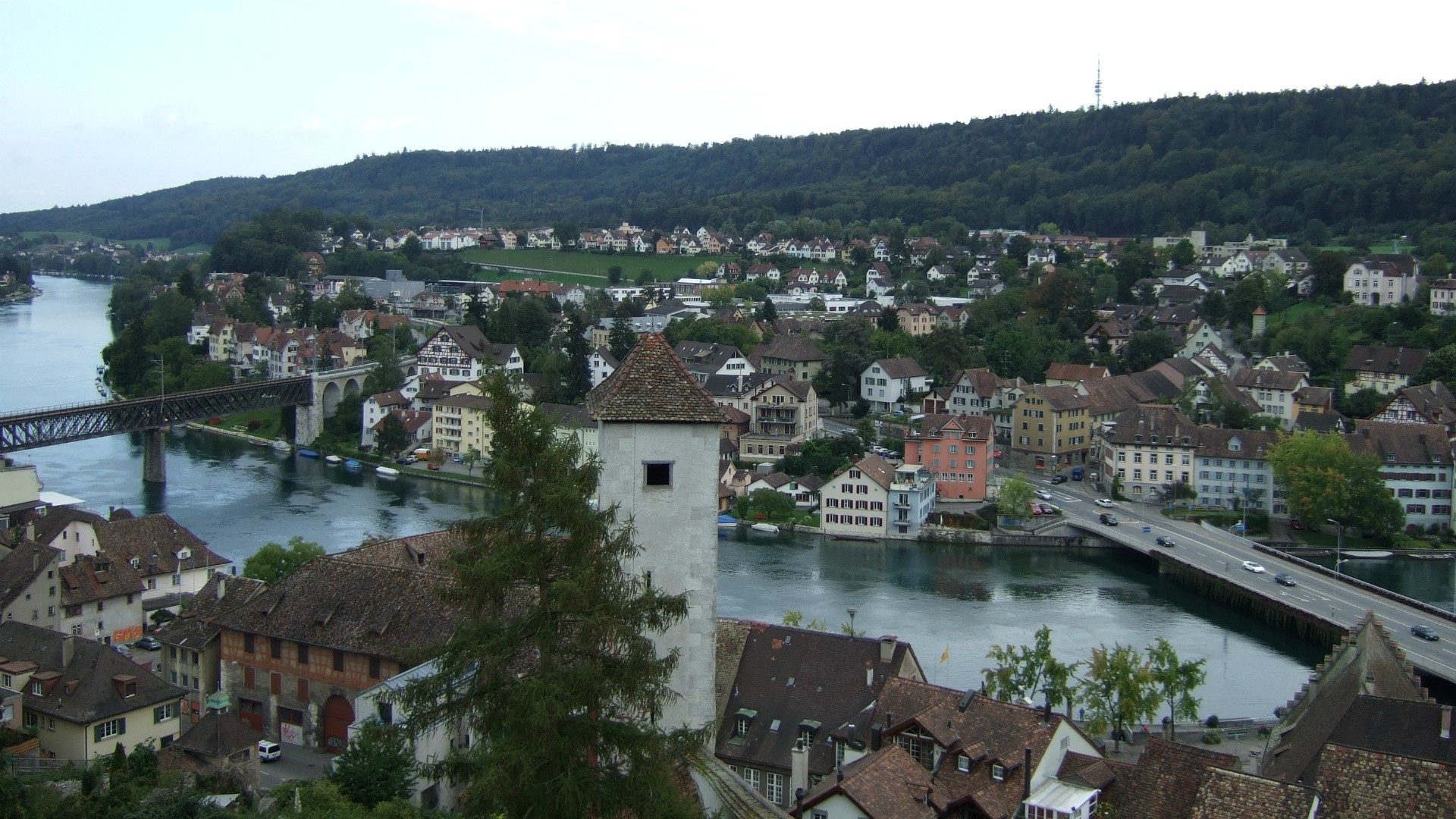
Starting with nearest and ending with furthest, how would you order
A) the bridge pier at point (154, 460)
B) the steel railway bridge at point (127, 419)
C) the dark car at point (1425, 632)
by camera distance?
the dark car at point (1425, 632) → the steel railway bridge at point (127, 419) → the bridge pier at point (154, 460)

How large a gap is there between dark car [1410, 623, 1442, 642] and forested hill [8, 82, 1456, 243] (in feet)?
118

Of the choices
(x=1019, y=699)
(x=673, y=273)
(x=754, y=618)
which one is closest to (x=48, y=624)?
(x=754, y=618)

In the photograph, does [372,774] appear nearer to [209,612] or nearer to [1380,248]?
[209,612]

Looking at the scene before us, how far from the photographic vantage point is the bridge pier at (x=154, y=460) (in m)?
30.1

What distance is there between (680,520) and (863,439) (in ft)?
81.9

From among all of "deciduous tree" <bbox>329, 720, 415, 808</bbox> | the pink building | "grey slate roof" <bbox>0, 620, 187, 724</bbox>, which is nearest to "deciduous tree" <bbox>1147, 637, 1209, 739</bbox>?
"deciduous tree" <bbox>329, 720, 415, 808</bbox>

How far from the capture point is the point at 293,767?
477 inches

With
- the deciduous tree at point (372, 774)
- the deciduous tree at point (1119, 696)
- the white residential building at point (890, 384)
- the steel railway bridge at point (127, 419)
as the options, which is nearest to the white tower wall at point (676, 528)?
the deciduous tree at point (372, 774)

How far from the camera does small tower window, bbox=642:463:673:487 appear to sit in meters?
7.26

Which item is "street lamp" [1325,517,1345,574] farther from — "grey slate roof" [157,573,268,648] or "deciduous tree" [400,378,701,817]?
"deciduous tree" [400,378,701,817]

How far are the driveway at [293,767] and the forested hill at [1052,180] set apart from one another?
4875 cm

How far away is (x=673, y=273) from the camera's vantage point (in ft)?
211

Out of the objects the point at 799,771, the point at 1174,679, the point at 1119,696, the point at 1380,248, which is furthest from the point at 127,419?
the point at 1380,248

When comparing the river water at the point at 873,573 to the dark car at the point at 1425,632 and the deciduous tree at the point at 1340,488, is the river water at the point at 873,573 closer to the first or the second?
the dark car at the point at 1425,632
